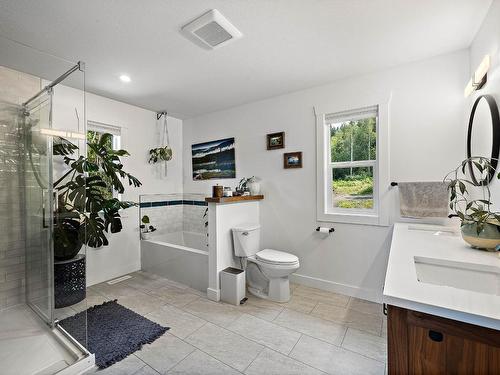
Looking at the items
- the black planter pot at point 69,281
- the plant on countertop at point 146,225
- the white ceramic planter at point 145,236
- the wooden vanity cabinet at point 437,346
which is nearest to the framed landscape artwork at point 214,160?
the plant on countertop at point 146,225

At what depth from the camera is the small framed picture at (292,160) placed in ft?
9.21

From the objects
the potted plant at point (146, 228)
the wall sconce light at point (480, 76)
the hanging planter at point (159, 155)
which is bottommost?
the potted plant at point (146, 228)

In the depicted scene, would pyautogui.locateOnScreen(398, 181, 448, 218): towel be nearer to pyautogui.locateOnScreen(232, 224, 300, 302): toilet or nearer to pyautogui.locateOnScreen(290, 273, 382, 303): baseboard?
pyautogui.locateOnScreen(290, 273, 382, 303): baseboard

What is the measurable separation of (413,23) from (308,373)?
2486 mm

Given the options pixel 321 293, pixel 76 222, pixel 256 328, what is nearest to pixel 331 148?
pixel 321 293

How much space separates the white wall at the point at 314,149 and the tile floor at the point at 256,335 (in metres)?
0.38

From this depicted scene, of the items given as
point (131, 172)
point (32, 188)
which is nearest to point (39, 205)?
point (32, 188)

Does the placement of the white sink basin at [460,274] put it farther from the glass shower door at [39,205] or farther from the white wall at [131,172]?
the white wall at [131,172]

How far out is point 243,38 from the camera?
1.84 metres

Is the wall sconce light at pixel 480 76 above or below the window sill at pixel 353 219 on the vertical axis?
above

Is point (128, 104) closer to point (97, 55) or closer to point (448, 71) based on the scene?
point (97, 55)

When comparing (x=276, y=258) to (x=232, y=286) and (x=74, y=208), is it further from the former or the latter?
(x=74, y=208)

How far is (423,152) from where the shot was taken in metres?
2.17

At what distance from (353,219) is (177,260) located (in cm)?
210
